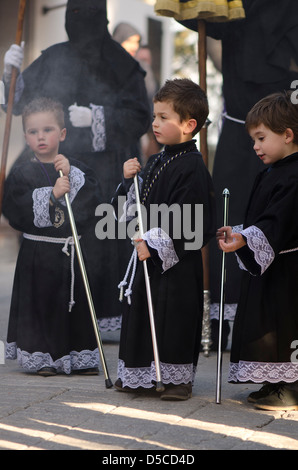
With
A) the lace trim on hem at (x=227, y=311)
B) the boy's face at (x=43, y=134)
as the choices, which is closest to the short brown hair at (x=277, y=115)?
the boy's face at (x=43, y=134)

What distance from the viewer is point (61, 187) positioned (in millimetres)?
4531

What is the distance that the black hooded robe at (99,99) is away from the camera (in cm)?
552

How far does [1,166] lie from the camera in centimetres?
518

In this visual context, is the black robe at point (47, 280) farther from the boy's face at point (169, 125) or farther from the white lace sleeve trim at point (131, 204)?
the boy's face at point (169, 125)

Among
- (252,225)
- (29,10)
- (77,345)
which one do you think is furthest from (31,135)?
(29,10)

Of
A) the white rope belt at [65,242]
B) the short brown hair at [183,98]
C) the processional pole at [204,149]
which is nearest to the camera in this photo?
the short brown hair at [183,98]

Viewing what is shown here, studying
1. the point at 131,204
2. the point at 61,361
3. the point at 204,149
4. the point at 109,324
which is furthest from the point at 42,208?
the point at 109,324

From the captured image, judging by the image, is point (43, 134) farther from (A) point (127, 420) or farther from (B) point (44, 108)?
(A) point (127, 420)

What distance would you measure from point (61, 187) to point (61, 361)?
86 cm

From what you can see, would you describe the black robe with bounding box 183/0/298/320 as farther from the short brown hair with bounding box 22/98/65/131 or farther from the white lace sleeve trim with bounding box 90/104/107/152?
the short brown hair with bounding box 22/98/65/131

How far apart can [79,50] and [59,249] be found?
153 cm

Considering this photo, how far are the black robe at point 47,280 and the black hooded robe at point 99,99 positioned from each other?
2.51 feet

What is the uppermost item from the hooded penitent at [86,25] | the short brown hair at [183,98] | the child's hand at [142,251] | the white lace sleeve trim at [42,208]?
the hooded penitent at [86,25]
